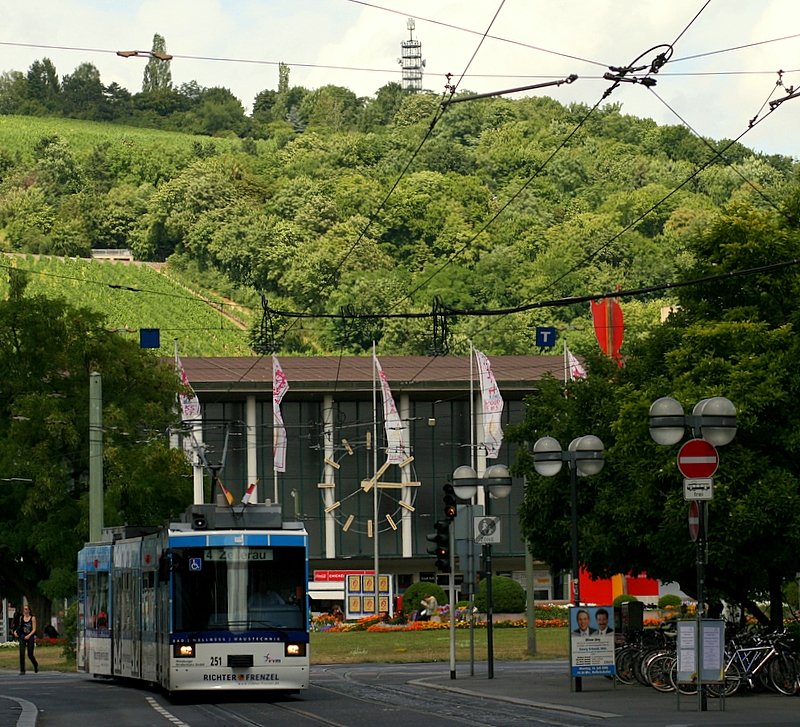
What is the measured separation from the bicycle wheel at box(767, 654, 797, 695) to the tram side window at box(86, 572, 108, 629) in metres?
13.7

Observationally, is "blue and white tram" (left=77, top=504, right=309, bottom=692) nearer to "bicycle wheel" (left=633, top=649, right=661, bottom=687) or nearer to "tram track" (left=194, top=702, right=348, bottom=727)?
"tram track" (left=194, top=702, right=348, bottom=727)

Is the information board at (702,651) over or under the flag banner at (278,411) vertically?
under

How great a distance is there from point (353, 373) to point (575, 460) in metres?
64.2

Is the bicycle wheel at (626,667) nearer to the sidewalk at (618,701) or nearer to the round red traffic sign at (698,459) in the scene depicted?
the sidewalk at (618,701)

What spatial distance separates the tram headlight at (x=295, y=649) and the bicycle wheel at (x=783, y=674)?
691 cm

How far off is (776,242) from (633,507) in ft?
15.7

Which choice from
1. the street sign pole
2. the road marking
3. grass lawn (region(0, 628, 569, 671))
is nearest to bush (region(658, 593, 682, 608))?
grass lawn (region(0, 628, 569, 671))

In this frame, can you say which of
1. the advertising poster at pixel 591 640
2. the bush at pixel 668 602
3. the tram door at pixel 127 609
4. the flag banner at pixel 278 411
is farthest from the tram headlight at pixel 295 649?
the bush at pixel 668 602

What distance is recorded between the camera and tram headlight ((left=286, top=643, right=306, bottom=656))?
2734cm

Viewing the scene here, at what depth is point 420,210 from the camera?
182 meters

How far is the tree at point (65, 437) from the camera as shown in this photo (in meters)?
56.7

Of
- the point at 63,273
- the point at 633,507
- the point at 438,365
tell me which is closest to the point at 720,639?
the point at 633,507

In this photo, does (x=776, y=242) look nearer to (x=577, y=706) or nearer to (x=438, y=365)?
(x=577, y=706)

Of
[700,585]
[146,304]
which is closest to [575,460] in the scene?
[700,585]
